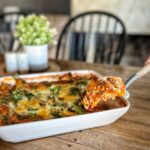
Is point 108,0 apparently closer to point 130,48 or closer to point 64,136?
point 130,48

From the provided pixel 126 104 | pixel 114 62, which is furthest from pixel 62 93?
pixel 114 62

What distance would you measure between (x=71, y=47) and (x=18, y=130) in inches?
45.8

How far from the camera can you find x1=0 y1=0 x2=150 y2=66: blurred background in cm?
283

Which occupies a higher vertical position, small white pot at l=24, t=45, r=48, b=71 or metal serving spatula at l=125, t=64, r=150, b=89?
metal serving spatula at l=125, t=64, r=150, b=89

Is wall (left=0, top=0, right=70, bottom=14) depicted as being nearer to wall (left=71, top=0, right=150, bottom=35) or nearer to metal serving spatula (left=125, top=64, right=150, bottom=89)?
wall (left=71, top=0, right=150, bottom=35)

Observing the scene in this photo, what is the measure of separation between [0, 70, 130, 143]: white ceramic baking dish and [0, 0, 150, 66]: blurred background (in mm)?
2185

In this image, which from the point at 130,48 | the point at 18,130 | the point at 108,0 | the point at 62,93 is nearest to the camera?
the point at 18,130

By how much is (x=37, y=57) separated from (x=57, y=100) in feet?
1.60

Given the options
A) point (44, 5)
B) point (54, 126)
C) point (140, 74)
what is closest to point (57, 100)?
point (54, 126)

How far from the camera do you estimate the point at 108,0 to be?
287 cm

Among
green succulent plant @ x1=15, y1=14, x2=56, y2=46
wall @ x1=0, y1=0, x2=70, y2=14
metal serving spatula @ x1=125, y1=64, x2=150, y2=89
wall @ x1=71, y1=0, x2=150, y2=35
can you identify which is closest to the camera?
metal serving spatula @ x1=125, y1=64, x2=150, y2=89

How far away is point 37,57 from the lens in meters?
1.28

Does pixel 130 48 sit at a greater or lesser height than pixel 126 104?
lesser

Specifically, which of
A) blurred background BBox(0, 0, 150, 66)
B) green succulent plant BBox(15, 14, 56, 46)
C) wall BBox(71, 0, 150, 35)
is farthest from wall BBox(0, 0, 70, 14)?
green succulent plant BBox(15, 14, 56, 46)
